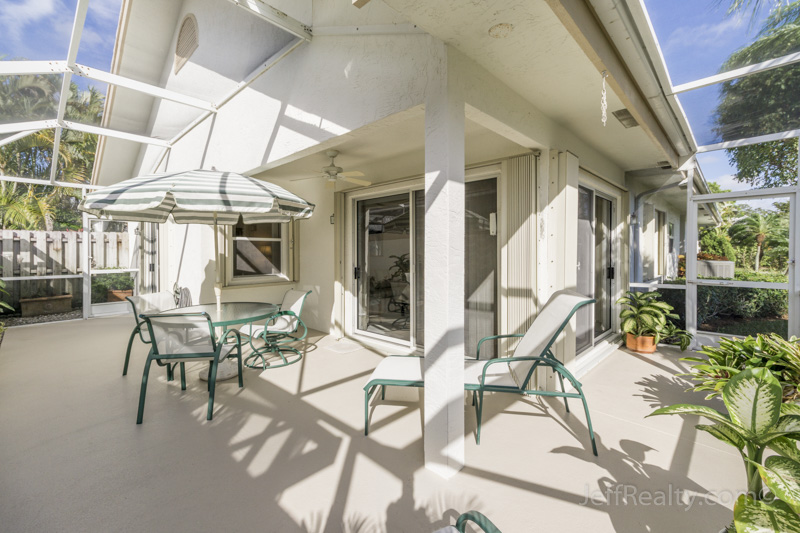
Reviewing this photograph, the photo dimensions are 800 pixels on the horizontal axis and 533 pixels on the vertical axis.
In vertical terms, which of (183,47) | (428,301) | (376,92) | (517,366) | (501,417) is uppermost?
(183,47)

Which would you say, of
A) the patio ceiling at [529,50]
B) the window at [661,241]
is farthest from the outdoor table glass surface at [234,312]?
the window at [661,241]

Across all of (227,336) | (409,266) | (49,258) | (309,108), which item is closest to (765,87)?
(409,266)

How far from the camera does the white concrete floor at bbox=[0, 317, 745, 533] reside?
Result: 164 cm

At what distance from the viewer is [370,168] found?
4621 millimetres

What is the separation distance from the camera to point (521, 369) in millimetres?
2400

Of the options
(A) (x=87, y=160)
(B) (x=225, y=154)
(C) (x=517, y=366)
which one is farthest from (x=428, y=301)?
(A) (x=87, y=160)

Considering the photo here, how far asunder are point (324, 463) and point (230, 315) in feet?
6.27

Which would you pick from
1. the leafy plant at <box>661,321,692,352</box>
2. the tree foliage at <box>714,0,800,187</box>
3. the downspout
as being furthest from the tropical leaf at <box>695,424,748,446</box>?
the downspout

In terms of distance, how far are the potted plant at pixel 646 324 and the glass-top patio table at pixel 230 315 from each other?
4.77 m

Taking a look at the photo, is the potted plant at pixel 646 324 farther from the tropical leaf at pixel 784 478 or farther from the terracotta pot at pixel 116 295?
the terracotta pot at pixel 116 295

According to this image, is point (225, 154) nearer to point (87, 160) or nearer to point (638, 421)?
point (638, 421)

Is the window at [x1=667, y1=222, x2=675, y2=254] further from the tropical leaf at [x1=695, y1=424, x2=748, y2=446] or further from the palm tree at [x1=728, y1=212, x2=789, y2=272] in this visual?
the tropical leaf at [x1=695, y1=424, x2=748, y2=446]

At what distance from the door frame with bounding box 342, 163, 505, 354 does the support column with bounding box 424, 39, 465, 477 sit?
60.1 inches

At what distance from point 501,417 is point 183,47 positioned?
697 centimetres
